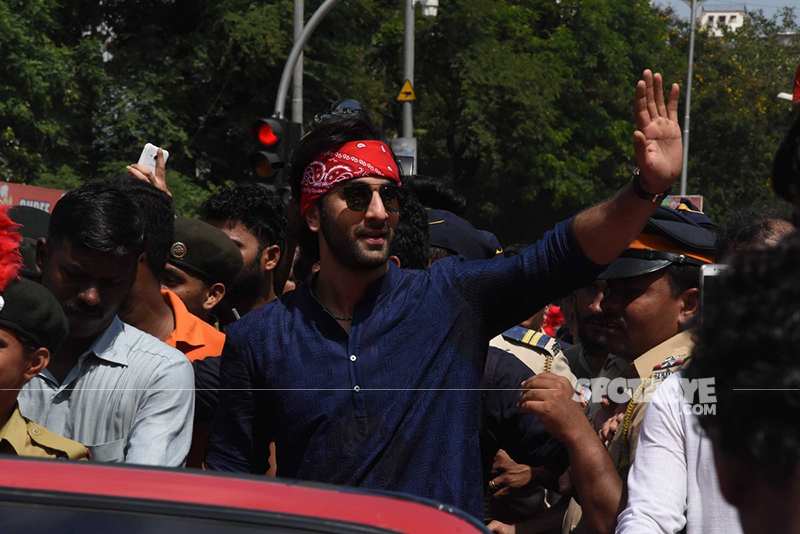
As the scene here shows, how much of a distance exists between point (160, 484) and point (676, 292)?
82.8 inches

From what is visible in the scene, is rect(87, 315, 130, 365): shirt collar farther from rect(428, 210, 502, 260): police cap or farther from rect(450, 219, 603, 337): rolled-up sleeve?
rect(428, 210, 502, 260): police cap

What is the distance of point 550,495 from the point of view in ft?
14.8

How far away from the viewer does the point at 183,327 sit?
3996mm

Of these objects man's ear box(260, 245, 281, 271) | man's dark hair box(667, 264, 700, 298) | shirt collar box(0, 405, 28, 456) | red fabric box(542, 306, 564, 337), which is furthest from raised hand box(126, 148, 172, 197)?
red fabric box(542, 306, 564, 337)

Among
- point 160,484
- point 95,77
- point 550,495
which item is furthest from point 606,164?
point 160,484

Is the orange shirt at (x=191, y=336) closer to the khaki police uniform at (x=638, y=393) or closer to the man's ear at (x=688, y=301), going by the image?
the khaki police uniform at (x=638, y=393)

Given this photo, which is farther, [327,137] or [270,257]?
[270,257]

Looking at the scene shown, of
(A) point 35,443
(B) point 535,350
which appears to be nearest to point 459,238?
(B) point 535,350

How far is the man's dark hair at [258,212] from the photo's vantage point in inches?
208

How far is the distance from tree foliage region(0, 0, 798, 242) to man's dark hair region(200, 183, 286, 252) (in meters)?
14.7

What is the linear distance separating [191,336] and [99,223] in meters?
0.79

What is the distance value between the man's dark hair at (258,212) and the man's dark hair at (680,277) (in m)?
2.28

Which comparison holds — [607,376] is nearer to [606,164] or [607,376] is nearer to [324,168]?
[324,168]

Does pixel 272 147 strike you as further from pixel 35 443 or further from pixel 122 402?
pixel 35 443
